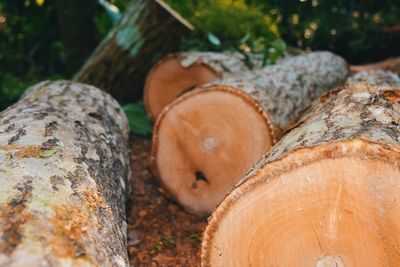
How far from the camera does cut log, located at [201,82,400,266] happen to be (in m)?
1.63

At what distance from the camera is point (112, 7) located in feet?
18.5

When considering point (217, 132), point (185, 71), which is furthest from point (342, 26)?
point (217, 132)

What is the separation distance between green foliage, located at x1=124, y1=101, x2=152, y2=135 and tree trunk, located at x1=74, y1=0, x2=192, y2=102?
0.87ft

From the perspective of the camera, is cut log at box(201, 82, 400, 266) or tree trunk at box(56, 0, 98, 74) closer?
cut log at box(201, 82, 400, 266)

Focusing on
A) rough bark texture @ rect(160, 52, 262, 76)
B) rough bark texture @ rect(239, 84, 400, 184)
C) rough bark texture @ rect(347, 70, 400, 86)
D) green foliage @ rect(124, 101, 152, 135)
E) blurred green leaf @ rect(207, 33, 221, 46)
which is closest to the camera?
rough bark texture @ rect(239, 84, 400, 184)

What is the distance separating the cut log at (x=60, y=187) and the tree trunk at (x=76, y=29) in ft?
8.92

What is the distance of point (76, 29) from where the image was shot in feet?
17.6

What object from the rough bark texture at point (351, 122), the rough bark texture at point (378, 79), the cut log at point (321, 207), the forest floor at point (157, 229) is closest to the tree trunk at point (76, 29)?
the forest floor at point (157, 229)

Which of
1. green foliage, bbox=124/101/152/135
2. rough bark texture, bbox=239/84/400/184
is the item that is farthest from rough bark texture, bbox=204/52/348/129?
green foliage, bbox=124/101/152/135

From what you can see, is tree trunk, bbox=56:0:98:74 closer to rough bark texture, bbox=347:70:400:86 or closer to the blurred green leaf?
the blurred green leaf

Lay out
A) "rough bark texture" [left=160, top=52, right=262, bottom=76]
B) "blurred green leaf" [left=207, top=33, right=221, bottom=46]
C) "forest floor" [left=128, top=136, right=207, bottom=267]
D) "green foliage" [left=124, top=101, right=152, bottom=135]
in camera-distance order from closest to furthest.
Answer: "forest floor" [left=128, top=136, right=207, bottom=267] < "rough bark texture" [left=160, top=52, right=262, bottom=76] < "green foliage" [left=124, top=101, right=152, bottom=135] < "blurred green leaf" [left=207, top=33, right=221, bottom=46]

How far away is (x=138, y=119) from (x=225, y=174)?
1.55 m

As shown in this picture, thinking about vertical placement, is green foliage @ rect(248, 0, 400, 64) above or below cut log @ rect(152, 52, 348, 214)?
below

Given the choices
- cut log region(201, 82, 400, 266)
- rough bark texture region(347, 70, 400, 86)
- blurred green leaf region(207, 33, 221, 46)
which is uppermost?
cut log region(201, 82, 400, 266)
